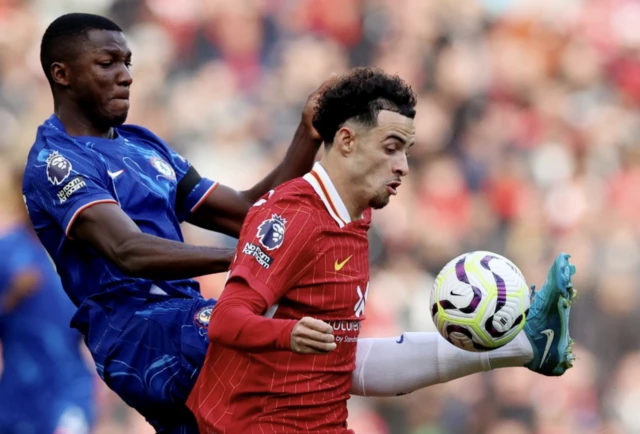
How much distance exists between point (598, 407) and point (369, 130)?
4.64 m

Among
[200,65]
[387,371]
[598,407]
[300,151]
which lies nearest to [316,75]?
[200,65]

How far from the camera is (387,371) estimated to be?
4.19 meters

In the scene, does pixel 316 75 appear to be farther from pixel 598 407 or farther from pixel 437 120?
pixel 598 407

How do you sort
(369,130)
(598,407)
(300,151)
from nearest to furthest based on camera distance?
(369,130) → (300,151) → (598,407)

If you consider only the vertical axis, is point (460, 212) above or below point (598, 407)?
above

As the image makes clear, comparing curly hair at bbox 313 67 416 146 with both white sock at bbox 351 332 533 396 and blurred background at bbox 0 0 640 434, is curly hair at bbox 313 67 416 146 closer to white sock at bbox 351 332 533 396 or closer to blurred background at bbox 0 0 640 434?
white sock at bbox 351 332 533 396

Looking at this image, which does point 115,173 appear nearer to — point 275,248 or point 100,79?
point 100,79

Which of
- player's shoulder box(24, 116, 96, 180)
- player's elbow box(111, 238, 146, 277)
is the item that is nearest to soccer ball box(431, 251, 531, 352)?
player's elbow box(111, 238, 146, 277)

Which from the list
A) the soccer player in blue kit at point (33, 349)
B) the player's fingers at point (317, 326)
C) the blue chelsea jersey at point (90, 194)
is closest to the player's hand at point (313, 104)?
the blue chelsea jersey at point (90, 194)

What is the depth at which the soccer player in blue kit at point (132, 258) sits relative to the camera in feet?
12.8

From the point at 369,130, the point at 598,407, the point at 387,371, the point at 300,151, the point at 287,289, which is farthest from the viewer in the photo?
the point at 598,407

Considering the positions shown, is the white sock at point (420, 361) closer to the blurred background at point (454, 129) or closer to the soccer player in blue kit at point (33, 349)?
the soccer player in blue kit at point (33, 349)

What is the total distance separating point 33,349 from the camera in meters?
5.83

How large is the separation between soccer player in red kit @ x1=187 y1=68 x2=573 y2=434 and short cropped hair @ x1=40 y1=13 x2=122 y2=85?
3.46 feet
